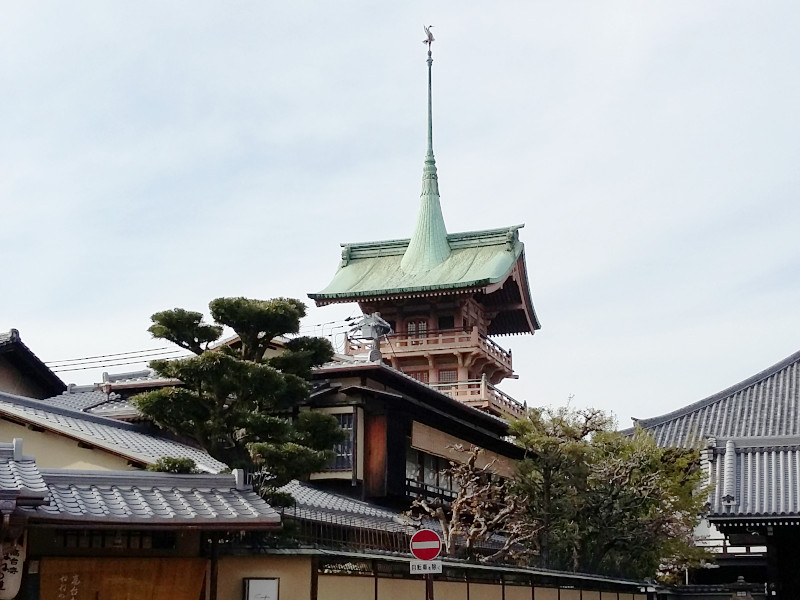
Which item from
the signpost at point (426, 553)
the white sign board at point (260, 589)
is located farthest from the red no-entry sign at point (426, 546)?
the white sign board at point (260, 589)

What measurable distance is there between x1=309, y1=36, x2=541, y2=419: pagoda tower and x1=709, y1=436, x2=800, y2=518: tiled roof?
21528 mm

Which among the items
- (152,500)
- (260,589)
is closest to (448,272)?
(260,589)

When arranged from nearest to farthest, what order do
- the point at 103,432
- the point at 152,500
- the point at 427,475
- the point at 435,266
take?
the point at 152,500
the point at 103,432
the point at 427,475
the point at 435,266

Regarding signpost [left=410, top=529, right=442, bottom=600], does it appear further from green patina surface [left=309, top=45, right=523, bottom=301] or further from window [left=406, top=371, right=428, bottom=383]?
window [left=406, top=371, right=428, bottom=383]

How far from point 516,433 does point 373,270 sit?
23.2 meters

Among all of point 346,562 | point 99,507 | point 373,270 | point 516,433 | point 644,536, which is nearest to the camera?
point 99,507

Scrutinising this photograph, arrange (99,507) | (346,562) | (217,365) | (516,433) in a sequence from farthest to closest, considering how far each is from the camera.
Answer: (516,433) < (217,365) < (346,562) < (99,507)

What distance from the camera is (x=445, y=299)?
184ft

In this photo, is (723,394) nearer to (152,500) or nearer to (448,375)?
(448,375)

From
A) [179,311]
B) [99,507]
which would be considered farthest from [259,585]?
[179,311]

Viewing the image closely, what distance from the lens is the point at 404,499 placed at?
109 feet

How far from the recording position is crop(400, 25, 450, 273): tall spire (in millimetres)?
59344

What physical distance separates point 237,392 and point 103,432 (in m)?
8.17

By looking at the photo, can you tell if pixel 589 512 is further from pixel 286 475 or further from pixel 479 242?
pixel 479 242
